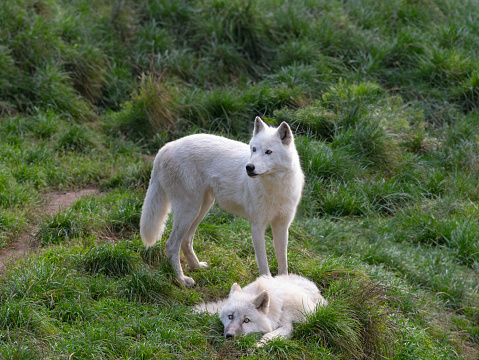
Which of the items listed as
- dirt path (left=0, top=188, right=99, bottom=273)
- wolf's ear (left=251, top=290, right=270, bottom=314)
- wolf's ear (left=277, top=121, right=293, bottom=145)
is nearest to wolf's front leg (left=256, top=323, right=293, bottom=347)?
wolf's ear (left=251, top=290, right=270, bottom=314)

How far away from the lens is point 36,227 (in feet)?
21.7

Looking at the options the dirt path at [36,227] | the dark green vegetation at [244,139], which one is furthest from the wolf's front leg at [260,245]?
the dirt path at [36,227]

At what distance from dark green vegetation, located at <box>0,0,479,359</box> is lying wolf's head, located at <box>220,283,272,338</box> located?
6.7 inches

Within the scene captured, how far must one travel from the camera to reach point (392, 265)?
22.4ft

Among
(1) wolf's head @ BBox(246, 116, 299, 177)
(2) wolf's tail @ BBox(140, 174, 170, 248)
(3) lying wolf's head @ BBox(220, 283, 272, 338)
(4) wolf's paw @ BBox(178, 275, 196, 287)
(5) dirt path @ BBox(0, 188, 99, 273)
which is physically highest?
(1) wolf's head @ BBox(246, 116, 299, 177)

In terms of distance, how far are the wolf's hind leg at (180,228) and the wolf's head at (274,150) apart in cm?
90

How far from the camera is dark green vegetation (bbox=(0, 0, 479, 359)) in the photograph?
4.93m

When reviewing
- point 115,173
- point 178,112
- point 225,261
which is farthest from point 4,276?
point 178,112

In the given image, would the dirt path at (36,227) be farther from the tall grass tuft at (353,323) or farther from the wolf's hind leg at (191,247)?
the tall grass tuft at (353,323)

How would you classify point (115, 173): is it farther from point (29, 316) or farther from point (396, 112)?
point (396, 112)

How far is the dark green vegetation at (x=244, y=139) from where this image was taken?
4934 mm

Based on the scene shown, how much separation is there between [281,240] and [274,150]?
3.13ft

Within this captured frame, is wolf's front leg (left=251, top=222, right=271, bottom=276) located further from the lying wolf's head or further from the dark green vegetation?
the lying wolf's head

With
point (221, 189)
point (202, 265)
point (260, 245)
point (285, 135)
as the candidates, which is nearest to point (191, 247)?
point (202, 265)
